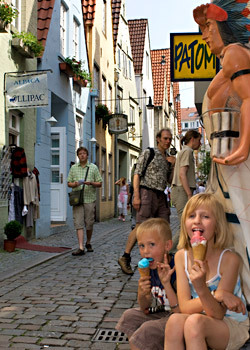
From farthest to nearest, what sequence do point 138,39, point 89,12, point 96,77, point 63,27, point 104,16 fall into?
point 138,39 → point 104,16 → point 96,77 → point 89,12 → point 63,27

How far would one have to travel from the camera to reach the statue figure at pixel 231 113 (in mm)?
2592

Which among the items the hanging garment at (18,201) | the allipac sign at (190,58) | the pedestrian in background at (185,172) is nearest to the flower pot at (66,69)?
the hanging garment at (18,201)

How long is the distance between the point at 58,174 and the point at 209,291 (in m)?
11.1

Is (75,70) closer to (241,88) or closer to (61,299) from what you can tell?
(61,299)

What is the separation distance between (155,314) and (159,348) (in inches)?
10.9

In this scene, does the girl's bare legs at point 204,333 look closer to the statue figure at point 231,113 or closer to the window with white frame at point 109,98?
the statue figure at point 231,113

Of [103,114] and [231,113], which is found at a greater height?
[103,114]

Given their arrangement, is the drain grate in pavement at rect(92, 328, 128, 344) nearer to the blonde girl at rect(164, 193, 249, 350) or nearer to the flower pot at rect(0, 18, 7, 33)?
the blonde girl at rect(164, 193, 249, 350)

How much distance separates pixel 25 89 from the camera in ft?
29.8

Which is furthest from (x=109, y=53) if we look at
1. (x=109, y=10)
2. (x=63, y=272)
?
(x=63, y=272)

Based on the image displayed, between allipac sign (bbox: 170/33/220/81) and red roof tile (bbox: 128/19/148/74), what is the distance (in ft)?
71.7

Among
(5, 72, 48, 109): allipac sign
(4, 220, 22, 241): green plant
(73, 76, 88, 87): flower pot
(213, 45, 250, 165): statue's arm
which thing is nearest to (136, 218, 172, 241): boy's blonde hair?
(213, 45, 250, 165): statue's arm

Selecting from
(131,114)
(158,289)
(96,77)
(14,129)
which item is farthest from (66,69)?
(131,114)

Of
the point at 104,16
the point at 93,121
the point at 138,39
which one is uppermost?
the point at 138,39
